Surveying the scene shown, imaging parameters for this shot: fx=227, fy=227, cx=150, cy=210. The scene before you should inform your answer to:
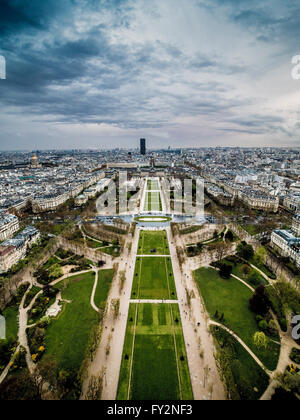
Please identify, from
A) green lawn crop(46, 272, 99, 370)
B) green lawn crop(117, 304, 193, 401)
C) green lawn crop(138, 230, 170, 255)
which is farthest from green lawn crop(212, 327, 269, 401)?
green lawn crop(138, 230, 170, 255)

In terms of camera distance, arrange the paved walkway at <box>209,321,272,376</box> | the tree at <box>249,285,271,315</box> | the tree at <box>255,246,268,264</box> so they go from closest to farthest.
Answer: the paved walkway at <box>209,321,272,376</box>
the tree at <box>249,285,271,315</box>
the tree at <box>255,246,268,264</box>

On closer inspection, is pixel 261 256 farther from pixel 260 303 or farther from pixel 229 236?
pixel 260 303

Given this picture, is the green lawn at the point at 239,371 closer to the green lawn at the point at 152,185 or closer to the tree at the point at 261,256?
the tree at the point at 261,256

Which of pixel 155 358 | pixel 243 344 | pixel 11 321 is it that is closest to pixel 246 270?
pixel 243 344

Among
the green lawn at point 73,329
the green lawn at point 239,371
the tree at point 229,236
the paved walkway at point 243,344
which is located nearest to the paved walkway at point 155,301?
the green lawn at point 73,329

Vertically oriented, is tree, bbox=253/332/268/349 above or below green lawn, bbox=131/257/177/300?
below

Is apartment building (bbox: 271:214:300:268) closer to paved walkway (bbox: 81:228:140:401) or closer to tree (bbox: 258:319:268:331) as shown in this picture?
tree (bbox: 258:319:268:331)
